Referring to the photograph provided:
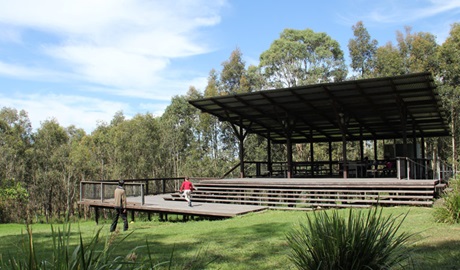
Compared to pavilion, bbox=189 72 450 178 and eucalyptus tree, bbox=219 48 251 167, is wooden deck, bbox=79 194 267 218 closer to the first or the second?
pavilion, bbox=189 72 450 178

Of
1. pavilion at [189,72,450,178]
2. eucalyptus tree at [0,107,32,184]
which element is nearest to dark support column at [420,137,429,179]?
pavilion at [189,72,450,178]

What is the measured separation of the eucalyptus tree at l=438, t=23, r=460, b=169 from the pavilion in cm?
681

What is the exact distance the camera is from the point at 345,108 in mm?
18906

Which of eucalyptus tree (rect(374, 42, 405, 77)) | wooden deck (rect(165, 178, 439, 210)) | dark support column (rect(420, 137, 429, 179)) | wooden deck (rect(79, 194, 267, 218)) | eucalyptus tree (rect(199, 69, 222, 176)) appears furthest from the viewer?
eucalyptus tree (rect(199, 69, 222, 176))

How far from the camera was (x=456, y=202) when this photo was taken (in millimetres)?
8352

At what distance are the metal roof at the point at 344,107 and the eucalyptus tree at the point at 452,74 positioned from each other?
22.3ft

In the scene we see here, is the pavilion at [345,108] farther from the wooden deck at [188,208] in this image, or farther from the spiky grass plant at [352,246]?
the spiky grass plant at [352,246]

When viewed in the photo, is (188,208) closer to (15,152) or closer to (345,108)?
(345,108)

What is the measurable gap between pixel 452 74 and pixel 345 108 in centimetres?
1682

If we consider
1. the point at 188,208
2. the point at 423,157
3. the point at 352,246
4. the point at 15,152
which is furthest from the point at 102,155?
the point at 352,246

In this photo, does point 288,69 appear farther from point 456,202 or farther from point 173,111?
point 456,202

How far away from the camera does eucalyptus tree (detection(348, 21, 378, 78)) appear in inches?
1588

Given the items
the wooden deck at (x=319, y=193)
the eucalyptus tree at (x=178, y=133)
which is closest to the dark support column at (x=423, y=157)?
the wooden deck at (x=319, y=193)

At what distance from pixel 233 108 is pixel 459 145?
23259 mm
